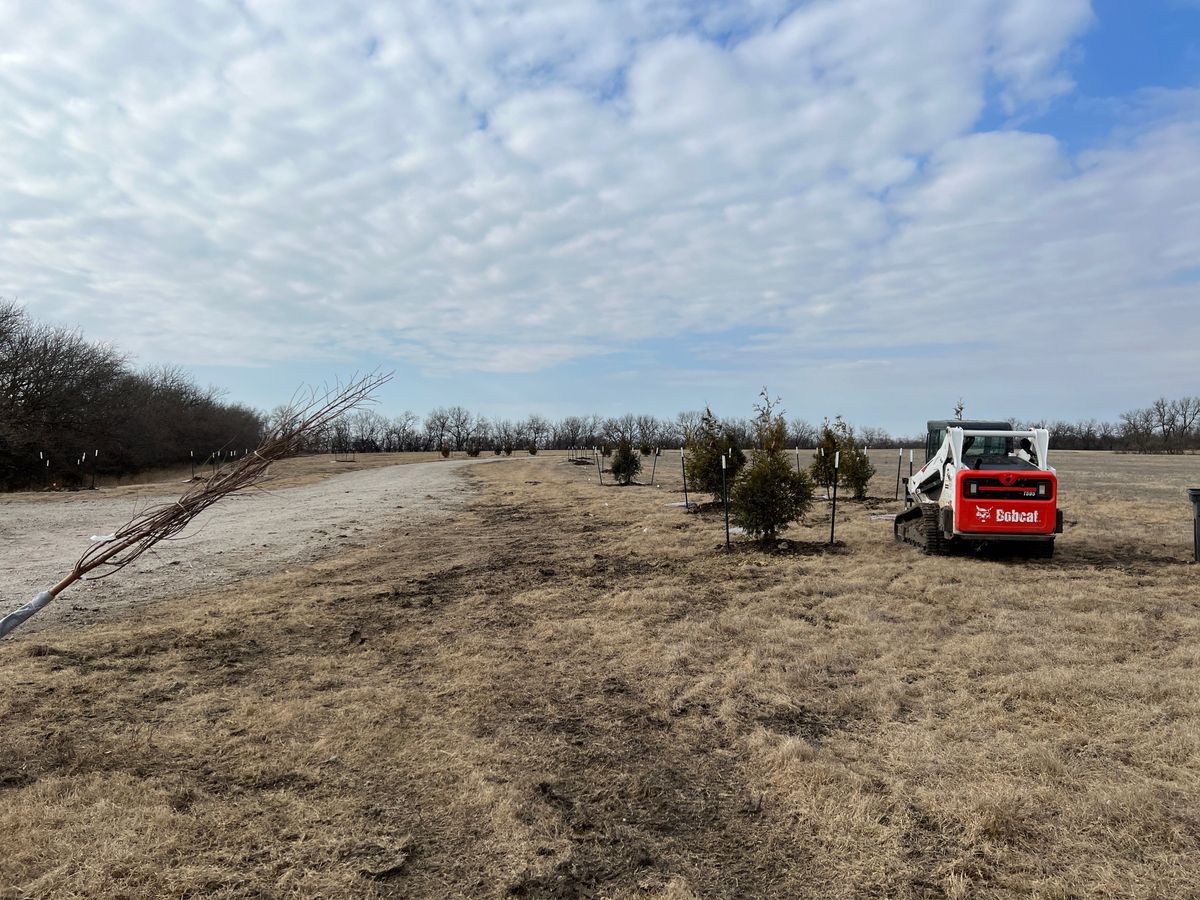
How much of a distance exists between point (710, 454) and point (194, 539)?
12.0 meters

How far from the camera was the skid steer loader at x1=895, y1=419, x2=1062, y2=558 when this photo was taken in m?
10.1

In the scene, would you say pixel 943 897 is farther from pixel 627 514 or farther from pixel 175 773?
pixel 627 514

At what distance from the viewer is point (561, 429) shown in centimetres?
13025

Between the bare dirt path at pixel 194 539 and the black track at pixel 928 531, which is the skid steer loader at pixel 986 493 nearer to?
the black track at pixel 928 531

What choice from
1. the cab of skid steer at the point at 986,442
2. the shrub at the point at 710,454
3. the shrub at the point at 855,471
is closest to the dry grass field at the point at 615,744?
the cab of skid steer at the point at 986,442

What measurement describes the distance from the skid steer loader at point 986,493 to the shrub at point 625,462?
642 inches

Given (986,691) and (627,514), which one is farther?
(627,514)

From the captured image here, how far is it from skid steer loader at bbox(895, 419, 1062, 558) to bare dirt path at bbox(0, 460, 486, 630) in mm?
9512

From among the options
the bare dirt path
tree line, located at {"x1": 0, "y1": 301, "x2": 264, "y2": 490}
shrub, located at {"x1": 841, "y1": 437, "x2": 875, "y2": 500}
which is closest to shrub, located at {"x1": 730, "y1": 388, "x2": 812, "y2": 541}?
the bare dirt path

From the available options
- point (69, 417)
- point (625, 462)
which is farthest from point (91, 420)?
point (625, 462)

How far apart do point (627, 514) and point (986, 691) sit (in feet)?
41.0

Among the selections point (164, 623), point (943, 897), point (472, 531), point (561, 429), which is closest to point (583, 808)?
point (943, 897)

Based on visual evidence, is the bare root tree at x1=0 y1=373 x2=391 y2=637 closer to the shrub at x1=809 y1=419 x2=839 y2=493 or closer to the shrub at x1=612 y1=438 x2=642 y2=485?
the shrub at x1=809 y1=419 x2=839 y2=493

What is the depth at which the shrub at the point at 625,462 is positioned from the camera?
1099 inches
